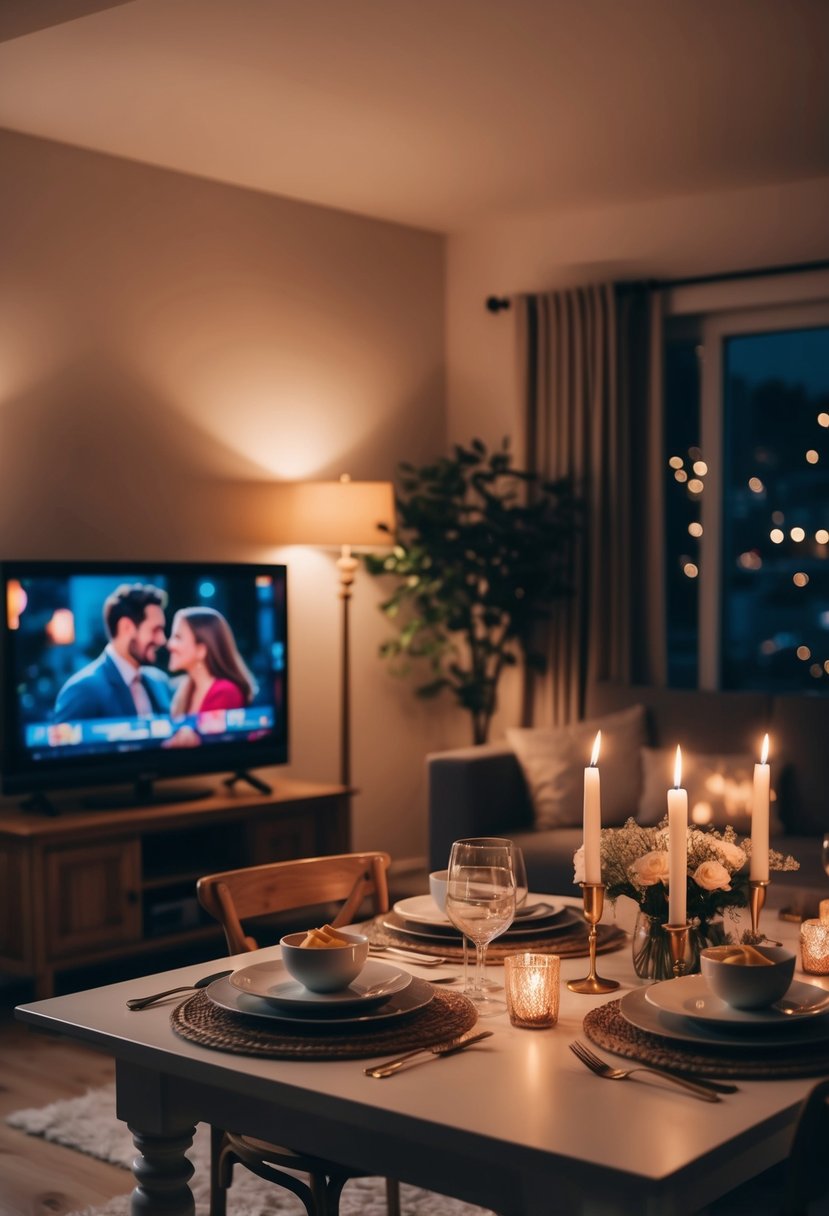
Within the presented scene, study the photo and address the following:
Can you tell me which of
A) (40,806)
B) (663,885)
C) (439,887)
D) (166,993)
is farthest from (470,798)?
(166,993)

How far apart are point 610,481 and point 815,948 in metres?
4.04

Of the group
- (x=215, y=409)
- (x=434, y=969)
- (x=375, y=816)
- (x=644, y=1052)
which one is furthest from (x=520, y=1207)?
(x=375, y=816)

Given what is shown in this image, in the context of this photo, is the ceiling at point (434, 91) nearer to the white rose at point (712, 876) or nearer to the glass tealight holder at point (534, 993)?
the white rose at point (712, 876)

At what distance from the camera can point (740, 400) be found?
5.92 meters

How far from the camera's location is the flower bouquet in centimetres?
197

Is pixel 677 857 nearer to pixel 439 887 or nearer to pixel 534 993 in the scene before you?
pixel 534 993

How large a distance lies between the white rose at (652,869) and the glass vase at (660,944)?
69 mm

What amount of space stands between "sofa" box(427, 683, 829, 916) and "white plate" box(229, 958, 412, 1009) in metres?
2.81

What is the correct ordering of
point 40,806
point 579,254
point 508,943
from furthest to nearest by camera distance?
point 579,254 < point 40,806 < point 508,943

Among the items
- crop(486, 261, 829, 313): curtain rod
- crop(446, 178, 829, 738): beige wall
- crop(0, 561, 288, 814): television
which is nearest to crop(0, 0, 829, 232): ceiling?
crop(446, 178, 829, 738): beige wall

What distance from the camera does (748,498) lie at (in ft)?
19.3

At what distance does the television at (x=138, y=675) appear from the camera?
4531mm

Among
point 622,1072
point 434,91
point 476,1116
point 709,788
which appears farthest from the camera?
point 709,788

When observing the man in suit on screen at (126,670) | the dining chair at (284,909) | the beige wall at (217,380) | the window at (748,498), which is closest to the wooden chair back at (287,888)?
the dining chair at (284,909)
